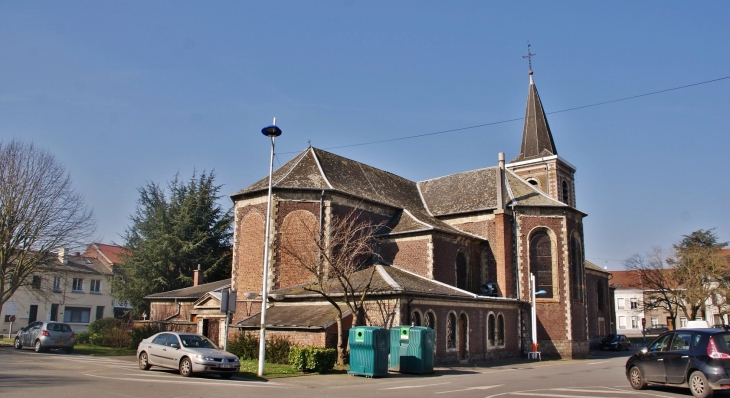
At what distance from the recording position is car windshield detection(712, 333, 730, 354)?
1286cm

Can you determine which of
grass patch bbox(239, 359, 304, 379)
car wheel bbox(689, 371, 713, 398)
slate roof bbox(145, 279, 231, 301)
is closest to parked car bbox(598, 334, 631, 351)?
slate roof bbox(145, 279, 231, 301)

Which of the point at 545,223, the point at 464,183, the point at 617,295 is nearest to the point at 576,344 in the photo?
the point at 545,223

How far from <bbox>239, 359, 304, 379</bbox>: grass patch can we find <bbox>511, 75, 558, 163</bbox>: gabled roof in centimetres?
3085

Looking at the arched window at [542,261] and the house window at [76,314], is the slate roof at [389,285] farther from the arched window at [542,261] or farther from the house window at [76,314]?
the house window at [76,314]

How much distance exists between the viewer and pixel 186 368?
54.2 feet

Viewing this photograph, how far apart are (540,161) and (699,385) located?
3239cm

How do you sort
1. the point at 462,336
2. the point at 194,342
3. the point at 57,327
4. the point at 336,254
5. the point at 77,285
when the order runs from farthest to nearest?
1. the point at 77,285
2. the point at 336,254
3. the point at 57,327
4. the point at 462,336
5. the point at 194,342

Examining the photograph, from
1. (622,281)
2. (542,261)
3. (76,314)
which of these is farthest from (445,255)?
(622,281)

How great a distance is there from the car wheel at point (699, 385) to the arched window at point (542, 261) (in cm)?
2071

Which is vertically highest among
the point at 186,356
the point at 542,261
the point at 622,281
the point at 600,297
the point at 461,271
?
the point at 622,281

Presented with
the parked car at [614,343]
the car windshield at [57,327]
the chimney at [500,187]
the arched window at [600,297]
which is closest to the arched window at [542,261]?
the chimney at [500,187]

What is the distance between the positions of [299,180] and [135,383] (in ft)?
60.0

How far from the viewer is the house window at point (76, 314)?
55219 millimetres

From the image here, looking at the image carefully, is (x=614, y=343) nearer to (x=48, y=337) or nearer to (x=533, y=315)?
(x=533, y=315)
